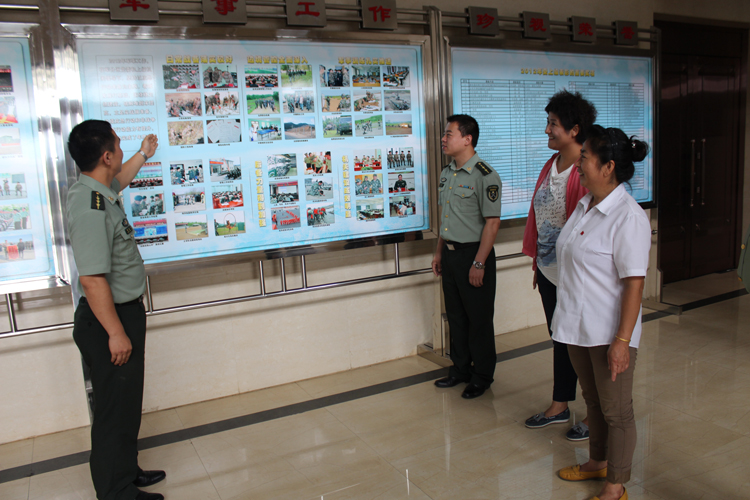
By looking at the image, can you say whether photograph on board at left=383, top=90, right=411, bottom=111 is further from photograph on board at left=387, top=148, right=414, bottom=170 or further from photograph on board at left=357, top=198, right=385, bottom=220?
photograph on board at left=357, top=198, right=385, bottom=220

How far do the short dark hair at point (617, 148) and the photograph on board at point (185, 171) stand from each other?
1.93 meters

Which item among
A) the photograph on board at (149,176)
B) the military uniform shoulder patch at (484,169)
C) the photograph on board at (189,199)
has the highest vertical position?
the photograph on board at (149,176)

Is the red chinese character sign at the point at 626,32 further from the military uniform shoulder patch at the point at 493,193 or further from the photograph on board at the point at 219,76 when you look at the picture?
the photograph on board at the point at 219,76

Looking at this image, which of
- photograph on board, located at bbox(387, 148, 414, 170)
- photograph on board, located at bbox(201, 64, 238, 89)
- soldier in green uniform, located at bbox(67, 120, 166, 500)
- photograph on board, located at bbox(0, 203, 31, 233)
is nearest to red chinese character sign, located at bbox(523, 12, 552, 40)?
photograph on board, located at bbox(387, 148, 414, 170)

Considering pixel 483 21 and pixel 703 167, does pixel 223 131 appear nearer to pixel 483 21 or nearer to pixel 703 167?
pixel 483 21

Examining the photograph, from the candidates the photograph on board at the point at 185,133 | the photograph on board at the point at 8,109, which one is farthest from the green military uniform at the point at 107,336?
the photograph on board at the point at 8,109

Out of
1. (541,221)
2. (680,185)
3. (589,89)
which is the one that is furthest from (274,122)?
(680,185)

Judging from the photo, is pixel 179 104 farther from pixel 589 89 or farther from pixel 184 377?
pixel 589 89

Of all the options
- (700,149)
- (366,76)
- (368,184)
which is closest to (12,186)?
(368,184)

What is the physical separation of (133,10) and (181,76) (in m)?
0.36

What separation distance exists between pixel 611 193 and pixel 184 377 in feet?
8.13

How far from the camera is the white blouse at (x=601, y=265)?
1.79 meters

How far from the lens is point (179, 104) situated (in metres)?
2.79

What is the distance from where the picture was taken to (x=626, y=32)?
4.16 meters
